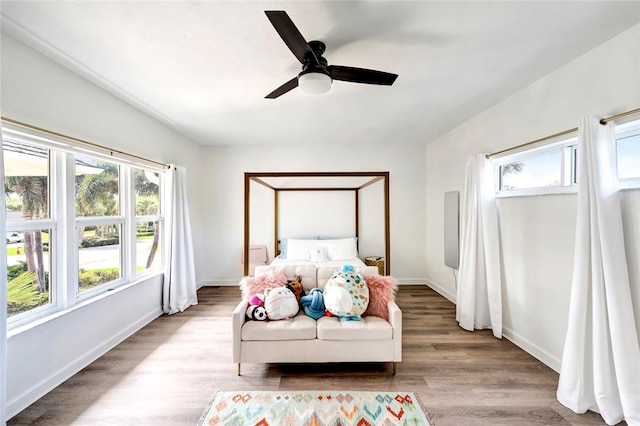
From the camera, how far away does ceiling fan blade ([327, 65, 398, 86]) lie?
1633 mm

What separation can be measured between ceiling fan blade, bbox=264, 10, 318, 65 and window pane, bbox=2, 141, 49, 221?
1985 mm

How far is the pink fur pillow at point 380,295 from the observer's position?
86.3 inches

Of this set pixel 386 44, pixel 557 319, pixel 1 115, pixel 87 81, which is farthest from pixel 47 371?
pixel 557 319

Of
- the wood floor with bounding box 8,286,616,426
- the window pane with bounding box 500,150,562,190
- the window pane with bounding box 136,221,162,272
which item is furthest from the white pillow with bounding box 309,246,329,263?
the window pane with bounding box 500,150,562,190

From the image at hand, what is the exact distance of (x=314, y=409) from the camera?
169cm

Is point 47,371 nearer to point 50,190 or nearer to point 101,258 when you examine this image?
point 101,258

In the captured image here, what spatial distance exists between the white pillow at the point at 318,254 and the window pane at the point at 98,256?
2352 millimetres

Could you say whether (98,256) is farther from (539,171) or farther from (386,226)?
(539,171)

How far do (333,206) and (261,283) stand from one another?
7.69 feet

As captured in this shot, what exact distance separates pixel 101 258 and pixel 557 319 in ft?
13.4

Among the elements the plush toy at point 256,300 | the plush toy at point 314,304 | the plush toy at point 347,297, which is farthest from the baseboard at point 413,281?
the plush toy at point 256,300

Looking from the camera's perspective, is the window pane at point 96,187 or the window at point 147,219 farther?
the window at point 147,219

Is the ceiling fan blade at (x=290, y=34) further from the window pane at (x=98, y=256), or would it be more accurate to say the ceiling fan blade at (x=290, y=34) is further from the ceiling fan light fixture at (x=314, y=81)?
the window pane at (x=98, y=256)

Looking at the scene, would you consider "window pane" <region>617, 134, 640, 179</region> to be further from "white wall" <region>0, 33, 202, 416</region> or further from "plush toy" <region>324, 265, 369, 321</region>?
"white wall" <region>0, 33, 202, 416</region>
